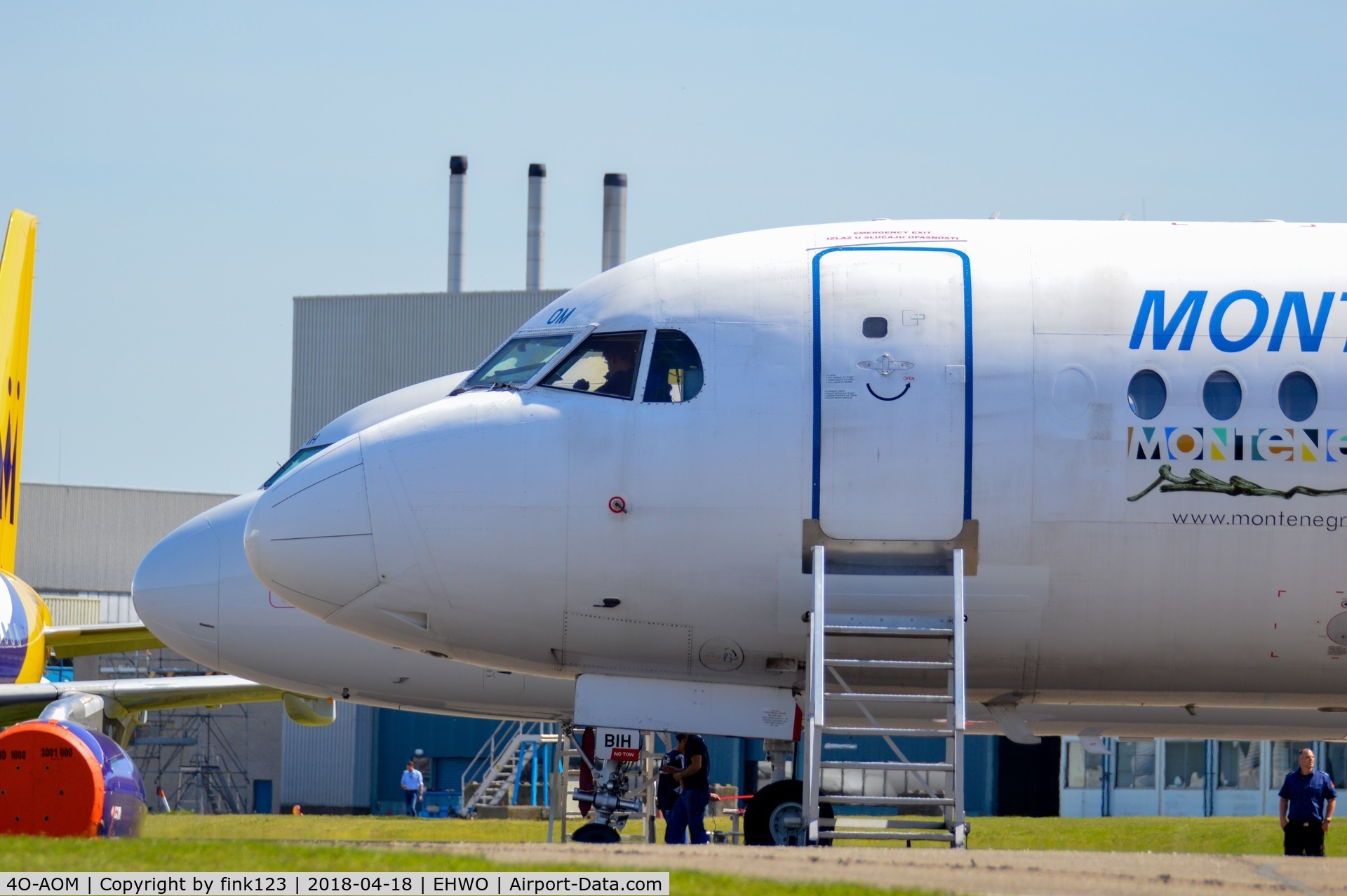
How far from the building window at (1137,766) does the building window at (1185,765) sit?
0.35 metres

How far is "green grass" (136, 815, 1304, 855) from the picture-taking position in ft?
78.3

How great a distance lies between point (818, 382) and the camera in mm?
12859

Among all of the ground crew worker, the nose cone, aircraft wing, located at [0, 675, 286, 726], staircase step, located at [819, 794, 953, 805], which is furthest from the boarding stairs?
staircase step, located at [819, 794, 953, 805]

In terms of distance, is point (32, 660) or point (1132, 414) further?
point (32, 660)

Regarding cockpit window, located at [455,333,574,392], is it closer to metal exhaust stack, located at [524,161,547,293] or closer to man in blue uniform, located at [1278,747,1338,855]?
man in blue uniform, located at [1278,747,1338,855]

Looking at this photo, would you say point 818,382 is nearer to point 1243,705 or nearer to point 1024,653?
point 1024,653

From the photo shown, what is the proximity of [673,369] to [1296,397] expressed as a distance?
15.1 ft

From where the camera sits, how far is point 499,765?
137 feet

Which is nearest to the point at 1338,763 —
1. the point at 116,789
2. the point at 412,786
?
the point at 412,786

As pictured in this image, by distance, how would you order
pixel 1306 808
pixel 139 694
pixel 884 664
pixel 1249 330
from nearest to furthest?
pixel 884 664 → pixel 1249 330 → pixel 1306 808 → pixel 139 694

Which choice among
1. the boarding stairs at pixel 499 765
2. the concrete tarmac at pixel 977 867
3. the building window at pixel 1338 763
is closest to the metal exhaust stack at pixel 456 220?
the boarding stairs at pixel 499 765

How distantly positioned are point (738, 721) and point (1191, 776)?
30.1m

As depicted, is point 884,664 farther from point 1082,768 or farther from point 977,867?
point 1082,768

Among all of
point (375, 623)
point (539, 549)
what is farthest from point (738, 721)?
point (375, 623)
